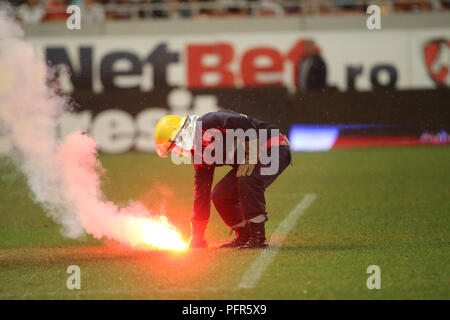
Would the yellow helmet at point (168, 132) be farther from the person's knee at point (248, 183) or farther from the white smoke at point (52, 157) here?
the white smoke at point (52, 157)

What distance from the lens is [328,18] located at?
23984mm

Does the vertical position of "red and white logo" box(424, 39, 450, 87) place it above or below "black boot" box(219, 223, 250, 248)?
above

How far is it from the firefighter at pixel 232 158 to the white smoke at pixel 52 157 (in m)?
1.06

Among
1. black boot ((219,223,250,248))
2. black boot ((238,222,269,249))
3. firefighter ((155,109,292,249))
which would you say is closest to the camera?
firefighter ((155,109,292,249))

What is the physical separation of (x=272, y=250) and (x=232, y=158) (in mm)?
962

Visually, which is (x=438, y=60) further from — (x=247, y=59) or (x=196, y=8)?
(x=196, y=8)

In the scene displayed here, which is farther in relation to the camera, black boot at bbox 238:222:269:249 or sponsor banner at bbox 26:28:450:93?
sponsor banner at bbox 26:28:450:93

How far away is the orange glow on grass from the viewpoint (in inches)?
353

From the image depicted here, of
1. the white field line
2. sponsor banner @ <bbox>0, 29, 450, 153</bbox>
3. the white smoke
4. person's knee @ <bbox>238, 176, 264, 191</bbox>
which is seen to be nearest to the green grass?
the white field line

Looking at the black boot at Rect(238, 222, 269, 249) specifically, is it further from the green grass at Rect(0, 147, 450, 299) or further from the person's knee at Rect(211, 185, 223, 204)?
the person's knee at Rect(211, 185, 223, 204)

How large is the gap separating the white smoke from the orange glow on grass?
11 millimetres

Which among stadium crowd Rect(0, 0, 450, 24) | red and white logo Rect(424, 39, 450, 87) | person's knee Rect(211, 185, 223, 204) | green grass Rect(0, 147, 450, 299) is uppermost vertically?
stadium crowd Rect(0, 0, 450, 24)

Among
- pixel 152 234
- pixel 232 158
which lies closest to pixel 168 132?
pixel 232 158

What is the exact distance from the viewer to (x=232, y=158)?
27.0 feet
